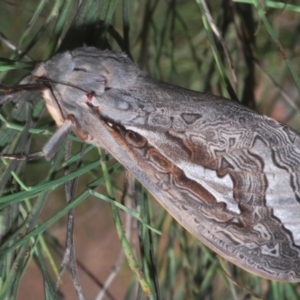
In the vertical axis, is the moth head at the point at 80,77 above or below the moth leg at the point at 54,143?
above

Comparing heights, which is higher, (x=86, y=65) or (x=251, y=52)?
(x=86, y=65)

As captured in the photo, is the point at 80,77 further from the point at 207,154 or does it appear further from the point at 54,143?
the point at 207,154

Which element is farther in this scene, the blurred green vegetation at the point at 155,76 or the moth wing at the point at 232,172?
the moth wing at the point at 232,172

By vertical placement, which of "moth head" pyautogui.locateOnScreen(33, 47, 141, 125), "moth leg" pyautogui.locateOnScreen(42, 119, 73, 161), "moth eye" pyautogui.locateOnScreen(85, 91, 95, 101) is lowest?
"moth leg" pyautogui.locateOnScreen(42, 119, 73, 161)

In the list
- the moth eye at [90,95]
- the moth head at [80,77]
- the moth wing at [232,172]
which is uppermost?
the moth head at [80,77]

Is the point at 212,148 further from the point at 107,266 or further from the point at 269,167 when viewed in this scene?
the point at 107,266

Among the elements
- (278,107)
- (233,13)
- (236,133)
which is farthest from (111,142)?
(278,107)
